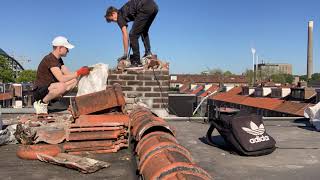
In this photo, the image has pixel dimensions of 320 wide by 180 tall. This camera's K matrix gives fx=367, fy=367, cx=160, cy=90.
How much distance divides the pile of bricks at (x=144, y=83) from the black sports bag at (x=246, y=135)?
10.7ft

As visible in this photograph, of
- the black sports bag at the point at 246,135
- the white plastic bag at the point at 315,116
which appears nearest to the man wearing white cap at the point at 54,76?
the black sports bag at the point at 246,135

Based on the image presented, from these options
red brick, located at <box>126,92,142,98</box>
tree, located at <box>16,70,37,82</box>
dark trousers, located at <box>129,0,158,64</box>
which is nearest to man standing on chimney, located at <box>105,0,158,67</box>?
dark trousers, located at <box>129,0,158,64</box>

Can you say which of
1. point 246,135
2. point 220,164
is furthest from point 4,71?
point 220,164

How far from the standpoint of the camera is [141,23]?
7.52 metres

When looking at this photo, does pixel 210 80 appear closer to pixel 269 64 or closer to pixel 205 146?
Result: pixel 269 64

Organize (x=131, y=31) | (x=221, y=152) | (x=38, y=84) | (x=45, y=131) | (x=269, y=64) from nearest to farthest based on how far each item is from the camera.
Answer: (x=45, y=131) < (x=221, y=152) < (x=38, y=84) < (x=131, y=31) < (x=269, y=64)

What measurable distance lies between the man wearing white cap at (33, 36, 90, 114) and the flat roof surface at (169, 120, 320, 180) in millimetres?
1933

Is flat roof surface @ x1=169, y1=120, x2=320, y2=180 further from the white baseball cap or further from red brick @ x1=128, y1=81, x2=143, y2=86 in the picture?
the white baseball cap

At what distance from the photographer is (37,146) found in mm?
4012

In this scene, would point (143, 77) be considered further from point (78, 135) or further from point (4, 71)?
point (4, 71)

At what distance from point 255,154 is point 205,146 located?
822mm

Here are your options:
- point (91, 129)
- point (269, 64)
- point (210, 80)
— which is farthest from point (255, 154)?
point (269, 64)

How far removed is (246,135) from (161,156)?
6.66ft

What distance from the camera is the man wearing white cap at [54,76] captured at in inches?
221
